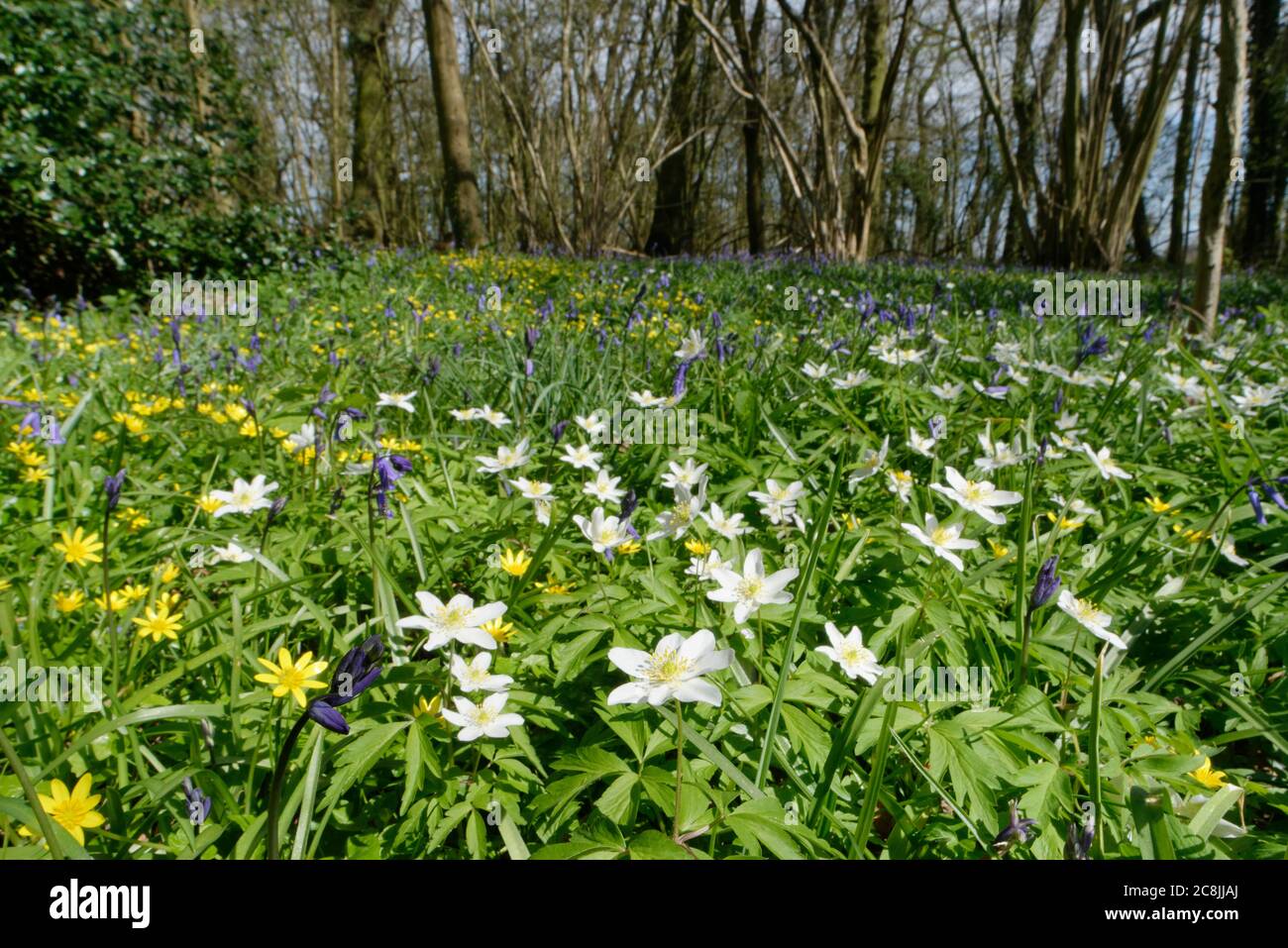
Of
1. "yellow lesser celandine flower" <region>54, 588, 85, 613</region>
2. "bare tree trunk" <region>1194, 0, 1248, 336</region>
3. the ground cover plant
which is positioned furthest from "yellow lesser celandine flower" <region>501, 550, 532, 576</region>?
"bare tree trunk" <region>1194, 0, 1248, 336</region>

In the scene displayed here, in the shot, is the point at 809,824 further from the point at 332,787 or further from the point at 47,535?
the point at 47,535

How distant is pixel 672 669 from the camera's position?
108 centimetres

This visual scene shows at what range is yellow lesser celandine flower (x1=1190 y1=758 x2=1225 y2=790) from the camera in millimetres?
1170

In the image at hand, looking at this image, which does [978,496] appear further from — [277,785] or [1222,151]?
[1222,151]

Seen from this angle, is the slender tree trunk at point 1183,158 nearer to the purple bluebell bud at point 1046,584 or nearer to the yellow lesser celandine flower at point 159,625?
the purple bluebell bud at point 1046,584

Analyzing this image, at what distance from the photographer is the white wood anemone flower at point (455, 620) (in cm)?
117

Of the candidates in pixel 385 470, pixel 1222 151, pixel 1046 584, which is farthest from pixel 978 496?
pixel 1222 151

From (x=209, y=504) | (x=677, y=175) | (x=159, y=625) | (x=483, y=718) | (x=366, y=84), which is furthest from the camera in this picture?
(x=677, y=175)

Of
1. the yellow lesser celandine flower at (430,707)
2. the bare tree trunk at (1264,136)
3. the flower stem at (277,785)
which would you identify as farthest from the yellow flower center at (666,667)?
the bare tree trunk at (1264,136)

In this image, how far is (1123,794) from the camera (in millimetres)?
1129

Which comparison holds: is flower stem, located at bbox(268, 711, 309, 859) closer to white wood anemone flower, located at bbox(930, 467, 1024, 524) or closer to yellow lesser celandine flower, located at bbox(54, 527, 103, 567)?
yellow lesser celandine flower, located at bbox(54, 527, 103, 567)

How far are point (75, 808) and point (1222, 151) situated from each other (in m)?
5.62
